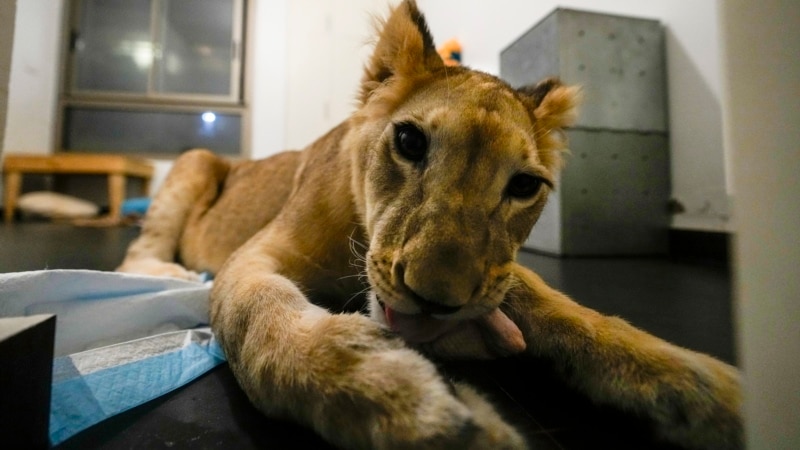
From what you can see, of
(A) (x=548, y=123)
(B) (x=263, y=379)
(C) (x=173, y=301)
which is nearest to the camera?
(B) (x=263, y=379)

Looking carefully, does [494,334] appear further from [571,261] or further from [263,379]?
[571,261]

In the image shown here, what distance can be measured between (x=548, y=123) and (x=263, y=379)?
1164mm

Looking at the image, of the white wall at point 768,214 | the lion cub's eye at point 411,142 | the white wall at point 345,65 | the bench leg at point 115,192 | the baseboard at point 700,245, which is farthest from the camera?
the bench leg at point 115,192

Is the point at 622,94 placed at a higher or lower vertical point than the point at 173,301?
higher

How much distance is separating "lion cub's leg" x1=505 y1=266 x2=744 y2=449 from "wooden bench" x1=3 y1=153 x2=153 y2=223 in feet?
24.4

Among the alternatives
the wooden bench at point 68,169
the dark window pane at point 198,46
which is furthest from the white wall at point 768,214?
the dark window pane at point 198,46

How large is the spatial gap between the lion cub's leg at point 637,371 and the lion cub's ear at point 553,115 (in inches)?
22.2

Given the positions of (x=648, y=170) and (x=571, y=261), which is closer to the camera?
(x=571, y=261)

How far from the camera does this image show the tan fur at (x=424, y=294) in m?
0.53

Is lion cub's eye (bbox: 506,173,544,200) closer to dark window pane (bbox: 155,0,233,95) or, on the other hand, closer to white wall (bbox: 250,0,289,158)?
white wall (bbox: 250,0,289,158)

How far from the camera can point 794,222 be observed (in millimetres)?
419

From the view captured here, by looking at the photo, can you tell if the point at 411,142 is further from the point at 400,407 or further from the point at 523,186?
the point at 400,407

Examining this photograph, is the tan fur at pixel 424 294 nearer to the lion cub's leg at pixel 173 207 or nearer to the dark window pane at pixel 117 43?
the lion cub's leg at pixel 173 207

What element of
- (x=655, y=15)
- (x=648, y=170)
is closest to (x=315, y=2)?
(x=655, y=15)
